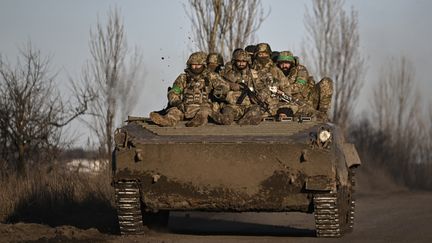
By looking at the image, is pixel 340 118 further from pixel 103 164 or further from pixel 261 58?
pixel 261 58

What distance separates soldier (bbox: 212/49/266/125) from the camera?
14.4 meters

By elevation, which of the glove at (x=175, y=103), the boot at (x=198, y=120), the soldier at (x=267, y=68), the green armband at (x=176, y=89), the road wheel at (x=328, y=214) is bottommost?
the road wheel at (x=328, y=214)

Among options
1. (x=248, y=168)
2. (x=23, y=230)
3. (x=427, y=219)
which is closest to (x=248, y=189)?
(x=248, y=168)

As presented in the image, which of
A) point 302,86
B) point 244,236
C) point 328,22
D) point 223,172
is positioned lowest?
point 244,236

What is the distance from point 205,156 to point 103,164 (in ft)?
33.0

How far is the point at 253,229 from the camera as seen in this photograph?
16.9 m

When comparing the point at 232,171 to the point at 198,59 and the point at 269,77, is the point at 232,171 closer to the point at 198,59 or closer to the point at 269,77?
the point at 269,77

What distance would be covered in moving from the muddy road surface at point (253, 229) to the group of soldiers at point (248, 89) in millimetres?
1736

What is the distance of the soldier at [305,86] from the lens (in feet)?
53.5

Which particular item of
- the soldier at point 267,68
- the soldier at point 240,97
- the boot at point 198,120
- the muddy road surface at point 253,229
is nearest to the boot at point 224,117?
the soldier at point 240,97

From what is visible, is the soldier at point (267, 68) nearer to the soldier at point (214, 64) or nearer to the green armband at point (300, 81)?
the green armband at point (300, 81)

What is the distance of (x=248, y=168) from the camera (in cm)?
1373

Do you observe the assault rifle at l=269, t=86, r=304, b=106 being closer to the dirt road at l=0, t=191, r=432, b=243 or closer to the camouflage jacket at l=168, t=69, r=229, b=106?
the camouflage jacket at l=168, t=69, r=229, b=106

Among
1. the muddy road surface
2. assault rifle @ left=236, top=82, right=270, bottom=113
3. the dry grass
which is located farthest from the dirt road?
assault rifle @ left=236, top=82, right=270, bottom=113
